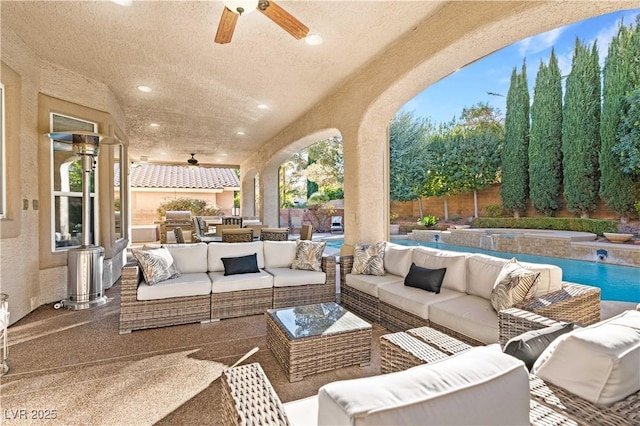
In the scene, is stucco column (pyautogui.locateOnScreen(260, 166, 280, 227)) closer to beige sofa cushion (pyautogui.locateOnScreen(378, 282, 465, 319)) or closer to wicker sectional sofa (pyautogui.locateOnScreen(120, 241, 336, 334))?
wicker sectional sofa (pyautogui.locateOnScreen(120, 241, 336, 334))

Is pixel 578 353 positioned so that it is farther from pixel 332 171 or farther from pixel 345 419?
pixel 332 171

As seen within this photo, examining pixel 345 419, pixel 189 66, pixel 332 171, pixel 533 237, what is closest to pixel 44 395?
pixel 345 419

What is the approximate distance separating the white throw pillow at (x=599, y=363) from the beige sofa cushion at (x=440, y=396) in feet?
1.54

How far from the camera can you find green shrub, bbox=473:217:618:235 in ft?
33.0

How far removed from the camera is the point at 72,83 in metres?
4.85

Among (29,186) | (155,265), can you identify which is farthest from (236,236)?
(29,186)

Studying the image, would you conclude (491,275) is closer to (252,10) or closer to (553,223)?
(252,10)

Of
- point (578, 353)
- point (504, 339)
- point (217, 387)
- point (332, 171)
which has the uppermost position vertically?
point (332, 171)

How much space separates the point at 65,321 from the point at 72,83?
3.38 meters

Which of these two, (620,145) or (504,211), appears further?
(504,211)

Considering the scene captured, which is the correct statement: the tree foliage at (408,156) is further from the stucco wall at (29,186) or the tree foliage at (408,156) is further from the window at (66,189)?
the stucco wall at (29,186)

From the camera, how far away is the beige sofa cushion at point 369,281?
380cm

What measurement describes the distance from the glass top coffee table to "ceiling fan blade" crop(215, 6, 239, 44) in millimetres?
2514

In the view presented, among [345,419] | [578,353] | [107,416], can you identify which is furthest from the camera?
[107,416]
